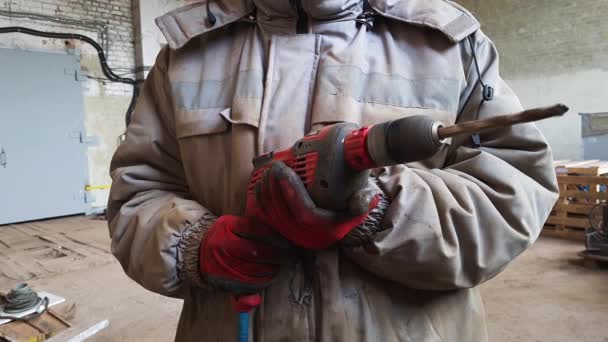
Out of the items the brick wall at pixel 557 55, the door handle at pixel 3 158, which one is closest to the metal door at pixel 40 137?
the door handle at pixel 3 158

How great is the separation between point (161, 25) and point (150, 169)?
1.19ft

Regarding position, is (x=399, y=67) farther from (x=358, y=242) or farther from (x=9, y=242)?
(x=9, y=242)

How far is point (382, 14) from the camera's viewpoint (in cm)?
98

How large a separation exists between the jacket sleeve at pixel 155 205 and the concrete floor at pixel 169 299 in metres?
1.86

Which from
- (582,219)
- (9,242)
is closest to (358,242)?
(582,219)

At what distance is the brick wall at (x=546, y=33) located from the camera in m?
6.32

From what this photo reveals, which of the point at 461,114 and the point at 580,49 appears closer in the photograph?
the point at 461,114

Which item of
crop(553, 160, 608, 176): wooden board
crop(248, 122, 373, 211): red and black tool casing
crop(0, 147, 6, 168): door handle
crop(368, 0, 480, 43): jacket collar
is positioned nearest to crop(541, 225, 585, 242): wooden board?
crop(553, 160, 608, 176): wooden board

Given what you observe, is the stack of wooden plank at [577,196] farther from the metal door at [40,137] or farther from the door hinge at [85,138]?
the metal door at [40,137]

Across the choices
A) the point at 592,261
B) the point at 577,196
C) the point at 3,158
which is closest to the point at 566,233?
the point at 577,196

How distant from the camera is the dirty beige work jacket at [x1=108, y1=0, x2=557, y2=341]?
83 centimetres

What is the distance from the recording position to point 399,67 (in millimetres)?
970

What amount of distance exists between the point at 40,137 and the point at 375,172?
21.4ft

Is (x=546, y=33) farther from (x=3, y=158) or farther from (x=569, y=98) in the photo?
(x=3, y=158)
